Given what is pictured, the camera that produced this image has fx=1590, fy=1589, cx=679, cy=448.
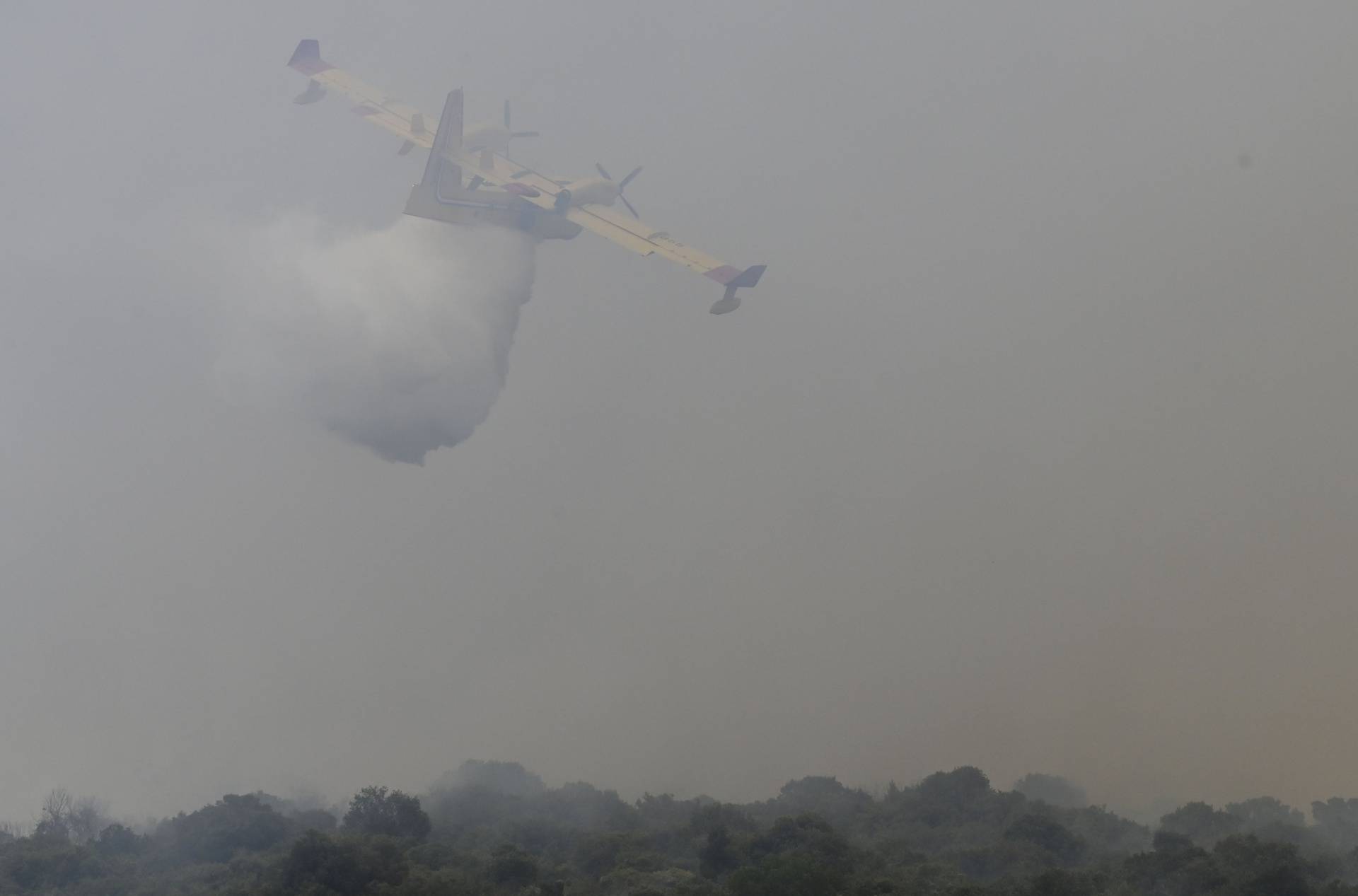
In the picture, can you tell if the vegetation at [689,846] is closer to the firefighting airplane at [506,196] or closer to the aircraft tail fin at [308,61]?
the firefighting airplane at [506,196]

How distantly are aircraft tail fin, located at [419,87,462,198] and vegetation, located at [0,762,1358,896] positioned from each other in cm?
1802

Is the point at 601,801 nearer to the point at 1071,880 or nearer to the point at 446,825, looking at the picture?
the point at 446,825

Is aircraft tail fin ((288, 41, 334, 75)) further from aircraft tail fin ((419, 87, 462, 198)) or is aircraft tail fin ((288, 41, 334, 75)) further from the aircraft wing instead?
aircraft tail fin ((419, 87, 462, 198))

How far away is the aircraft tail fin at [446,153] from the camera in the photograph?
4766 centimetres

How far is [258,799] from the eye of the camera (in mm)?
48312

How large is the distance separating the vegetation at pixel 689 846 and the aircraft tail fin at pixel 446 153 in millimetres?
18015

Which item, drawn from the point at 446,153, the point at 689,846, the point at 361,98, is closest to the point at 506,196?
the point at 446,153

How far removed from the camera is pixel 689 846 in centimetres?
4131

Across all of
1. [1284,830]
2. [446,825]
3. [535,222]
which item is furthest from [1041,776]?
[535,222]

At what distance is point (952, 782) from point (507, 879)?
1576cm

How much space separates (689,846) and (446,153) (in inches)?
853

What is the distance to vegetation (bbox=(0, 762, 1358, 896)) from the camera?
34.7m

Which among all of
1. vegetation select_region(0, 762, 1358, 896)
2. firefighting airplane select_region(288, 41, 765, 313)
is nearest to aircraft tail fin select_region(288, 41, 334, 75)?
firefighting airplane select_region(288, 41, 765, 313)

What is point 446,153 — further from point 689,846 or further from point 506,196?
point 689,846
